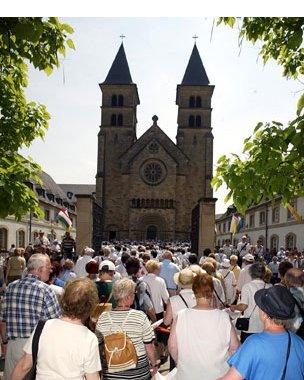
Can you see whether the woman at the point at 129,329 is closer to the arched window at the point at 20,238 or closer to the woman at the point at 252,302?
the woman at the point at 252,302

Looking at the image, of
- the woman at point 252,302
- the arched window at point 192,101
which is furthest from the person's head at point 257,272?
the arched window at point 192,101

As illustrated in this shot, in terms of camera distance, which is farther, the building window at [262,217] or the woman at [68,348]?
the building window at [262,217]

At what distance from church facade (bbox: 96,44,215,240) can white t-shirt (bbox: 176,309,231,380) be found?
4346 cm

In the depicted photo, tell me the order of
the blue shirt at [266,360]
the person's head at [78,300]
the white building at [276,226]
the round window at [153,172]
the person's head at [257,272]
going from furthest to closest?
the round window at [153,172], the white building at [276,226], the person's head at [257,272], the person's head at [78,300], the blue shirt at [266,360]

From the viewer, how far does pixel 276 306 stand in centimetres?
300

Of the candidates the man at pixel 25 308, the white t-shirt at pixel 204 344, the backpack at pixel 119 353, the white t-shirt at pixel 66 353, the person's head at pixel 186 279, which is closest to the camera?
the white t-shirt at pixel 66 353

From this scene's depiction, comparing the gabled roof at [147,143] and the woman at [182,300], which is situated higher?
the gabled roof at [147,143]

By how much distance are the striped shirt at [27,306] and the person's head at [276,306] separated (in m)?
2.23

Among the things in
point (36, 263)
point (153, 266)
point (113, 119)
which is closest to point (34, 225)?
point (113, 119)

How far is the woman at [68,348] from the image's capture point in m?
3.28

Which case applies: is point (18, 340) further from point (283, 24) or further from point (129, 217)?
point (129, 217)

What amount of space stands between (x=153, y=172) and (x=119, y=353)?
4563cm

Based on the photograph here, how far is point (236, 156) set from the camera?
17.3 feet

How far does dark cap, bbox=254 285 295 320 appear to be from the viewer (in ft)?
9.77
